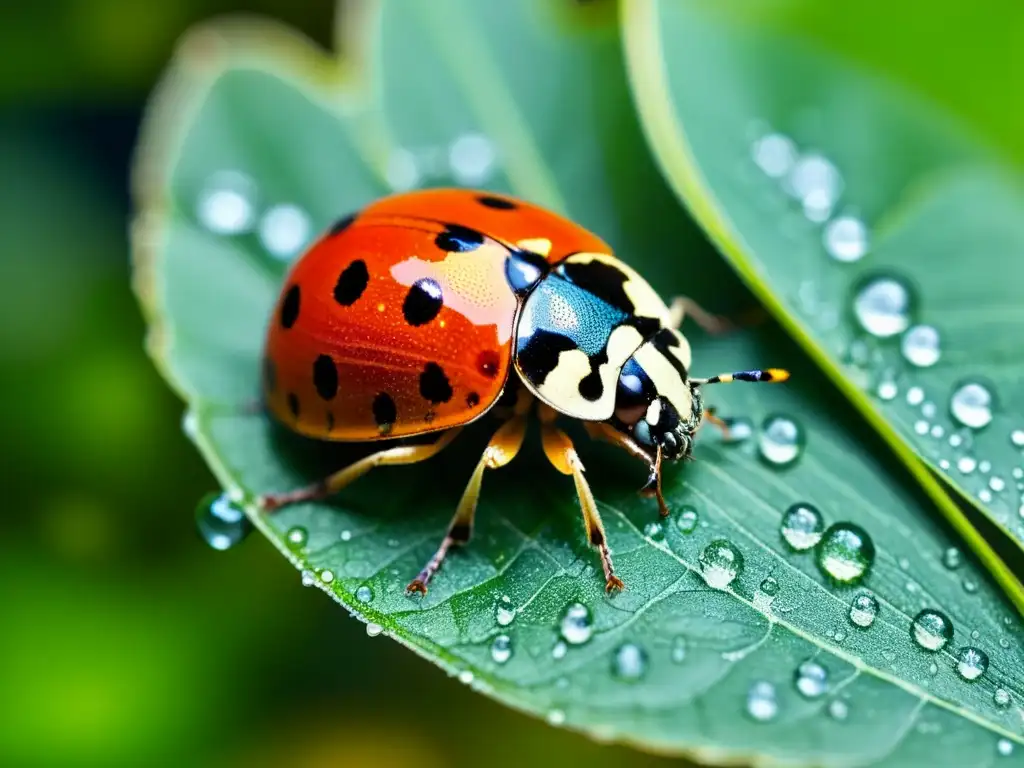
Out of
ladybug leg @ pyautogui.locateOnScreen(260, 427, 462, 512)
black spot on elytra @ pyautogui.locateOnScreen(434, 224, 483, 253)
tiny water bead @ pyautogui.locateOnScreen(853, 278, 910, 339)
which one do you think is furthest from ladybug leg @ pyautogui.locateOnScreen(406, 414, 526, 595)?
tiny water bead @ pyautogui.locateOnScreen(853, 278, 910, 339)

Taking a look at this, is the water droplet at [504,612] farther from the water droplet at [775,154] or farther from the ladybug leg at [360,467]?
the water droplet at [775,154]

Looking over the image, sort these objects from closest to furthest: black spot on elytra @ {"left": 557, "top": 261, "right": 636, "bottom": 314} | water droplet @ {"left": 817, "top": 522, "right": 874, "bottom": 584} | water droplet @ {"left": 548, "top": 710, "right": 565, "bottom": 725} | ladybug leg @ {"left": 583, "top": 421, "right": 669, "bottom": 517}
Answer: water droplet @ {"left": 548, "top": 710, "right": 565, "bottom": 725}
water droplet @ {"left": 817, "top": 522, "right": 874, "bottom": 584}
ladybug leg @ {"left": 583, "top": 421, "right": 669, "bottom": 517}
black spot on elytra @ {"left": 557, "top": 261, "right": 636, "bottom": 314}

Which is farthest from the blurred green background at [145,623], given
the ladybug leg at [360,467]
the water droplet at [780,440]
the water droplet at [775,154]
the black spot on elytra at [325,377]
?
the water droplet at [775,154]

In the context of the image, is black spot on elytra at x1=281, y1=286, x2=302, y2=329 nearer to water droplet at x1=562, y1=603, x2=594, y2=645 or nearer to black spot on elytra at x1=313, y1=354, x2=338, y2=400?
black spot on elytra at x1=313, y1=354, x2=338, y2=400

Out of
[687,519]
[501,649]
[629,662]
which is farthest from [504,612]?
[687,519]

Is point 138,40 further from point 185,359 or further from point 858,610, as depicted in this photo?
point 858,610

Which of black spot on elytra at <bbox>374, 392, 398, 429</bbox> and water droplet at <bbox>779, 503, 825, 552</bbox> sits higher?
water droplet at <bbox>779, 503, 825, 552</bbox>

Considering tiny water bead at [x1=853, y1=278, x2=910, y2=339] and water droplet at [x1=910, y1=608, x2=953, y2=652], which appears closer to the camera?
water droplet at [x1=910, y1=608, x2=953, y2=652]
